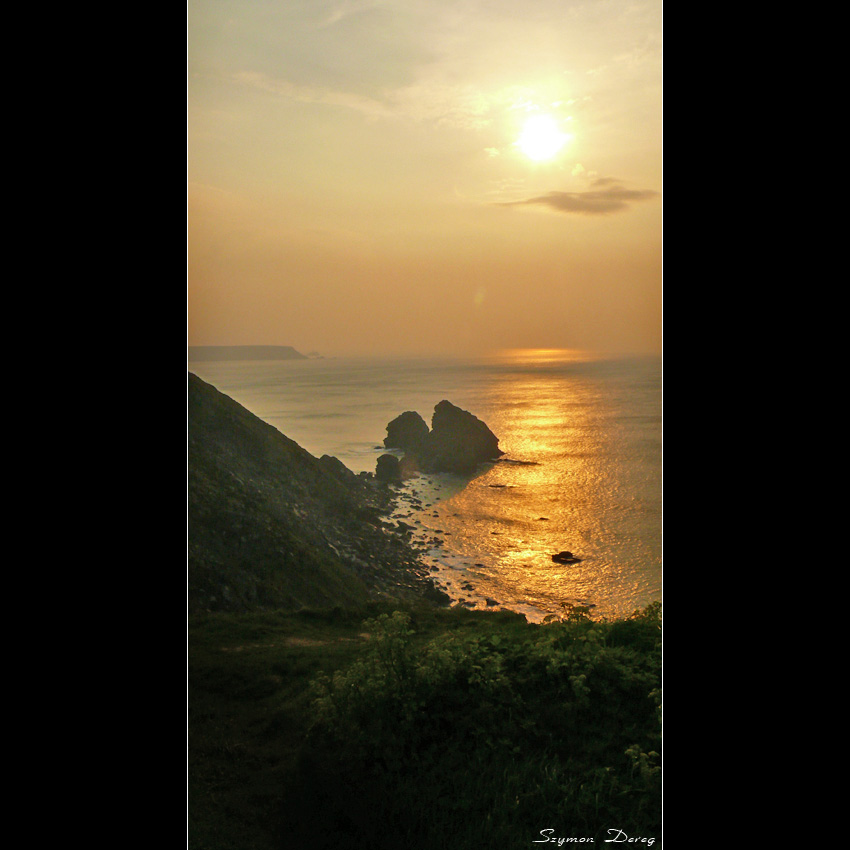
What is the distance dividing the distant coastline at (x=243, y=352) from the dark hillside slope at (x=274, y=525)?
104 mm

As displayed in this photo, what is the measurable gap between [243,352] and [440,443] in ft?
2.97

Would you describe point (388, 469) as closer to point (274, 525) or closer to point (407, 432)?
point (407, 432)

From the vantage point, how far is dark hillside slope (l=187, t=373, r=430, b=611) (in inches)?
114

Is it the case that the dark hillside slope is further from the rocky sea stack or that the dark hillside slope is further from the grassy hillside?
the rocky sea stack

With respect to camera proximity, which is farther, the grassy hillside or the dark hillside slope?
the dark hillside slope

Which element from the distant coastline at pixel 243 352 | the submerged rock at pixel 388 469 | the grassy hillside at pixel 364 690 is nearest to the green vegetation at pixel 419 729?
the grassy hillside at pixel 364 690

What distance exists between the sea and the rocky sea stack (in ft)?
0.12

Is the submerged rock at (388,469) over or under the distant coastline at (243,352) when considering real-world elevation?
under

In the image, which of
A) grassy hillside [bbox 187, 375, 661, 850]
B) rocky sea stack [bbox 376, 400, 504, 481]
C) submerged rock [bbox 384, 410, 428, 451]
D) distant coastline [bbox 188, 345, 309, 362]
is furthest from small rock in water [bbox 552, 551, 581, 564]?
distant coastline [bbox 188, 345, 309, 362]

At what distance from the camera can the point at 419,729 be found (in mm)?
2449

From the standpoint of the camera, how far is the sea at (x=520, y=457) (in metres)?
2.75

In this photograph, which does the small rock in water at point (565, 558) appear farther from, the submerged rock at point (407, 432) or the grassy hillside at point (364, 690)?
the submerged rock at point (407, 432)

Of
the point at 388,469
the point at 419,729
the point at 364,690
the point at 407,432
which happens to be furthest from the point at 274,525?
the point at 419,729
